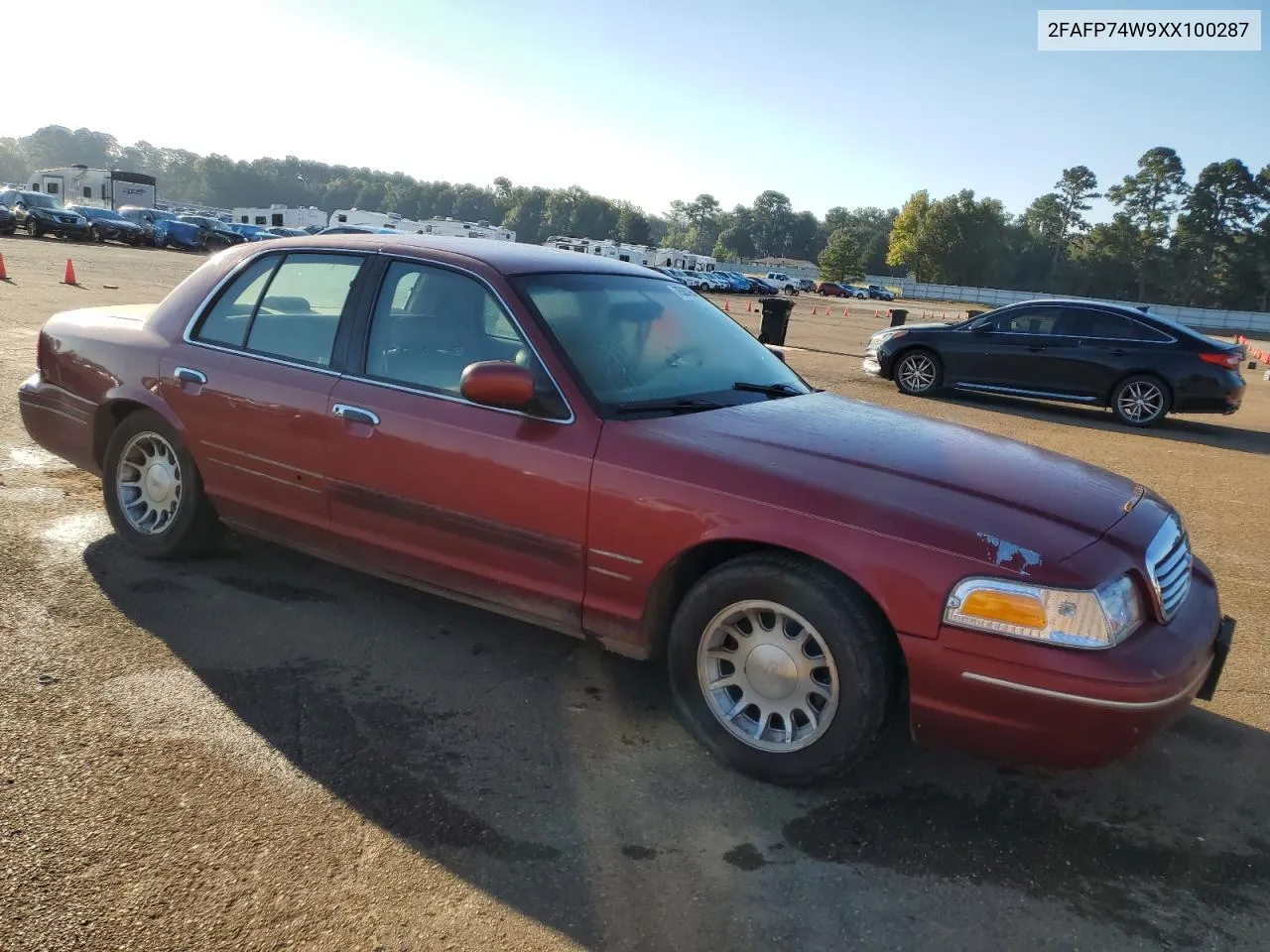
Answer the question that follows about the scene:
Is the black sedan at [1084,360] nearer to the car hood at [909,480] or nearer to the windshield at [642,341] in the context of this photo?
the windshield at [642,341]

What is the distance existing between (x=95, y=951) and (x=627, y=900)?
4.02ft

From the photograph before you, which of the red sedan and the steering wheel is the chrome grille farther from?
the steering wheel

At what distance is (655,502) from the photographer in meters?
3.10

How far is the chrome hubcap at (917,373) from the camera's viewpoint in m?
13.0

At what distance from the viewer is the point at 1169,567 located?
307 cm

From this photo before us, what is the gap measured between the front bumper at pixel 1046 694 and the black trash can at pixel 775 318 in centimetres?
1475

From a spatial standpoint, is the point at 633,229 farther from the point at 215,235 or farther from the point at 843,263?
the point at 215,235

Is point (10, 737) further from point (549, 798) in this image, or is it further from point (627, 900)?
point (627, 900)

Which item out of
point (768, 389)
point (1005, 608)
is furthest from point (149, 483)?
point (1005, 608)

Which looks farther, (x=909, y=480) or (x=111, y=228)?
(x=111, y=228)

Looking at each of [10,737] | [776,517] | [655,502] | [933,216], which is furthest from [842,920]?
[933,216]

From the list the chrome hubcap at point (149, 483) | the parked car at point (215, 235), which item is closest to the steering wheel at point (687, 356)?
the chrome hubcap at point (149, 483)

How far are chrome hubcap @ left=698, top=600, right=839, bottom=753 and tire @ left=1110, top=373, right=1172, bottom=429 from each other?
1043 centimetres

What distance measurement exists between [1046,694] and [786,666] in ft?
2.44
